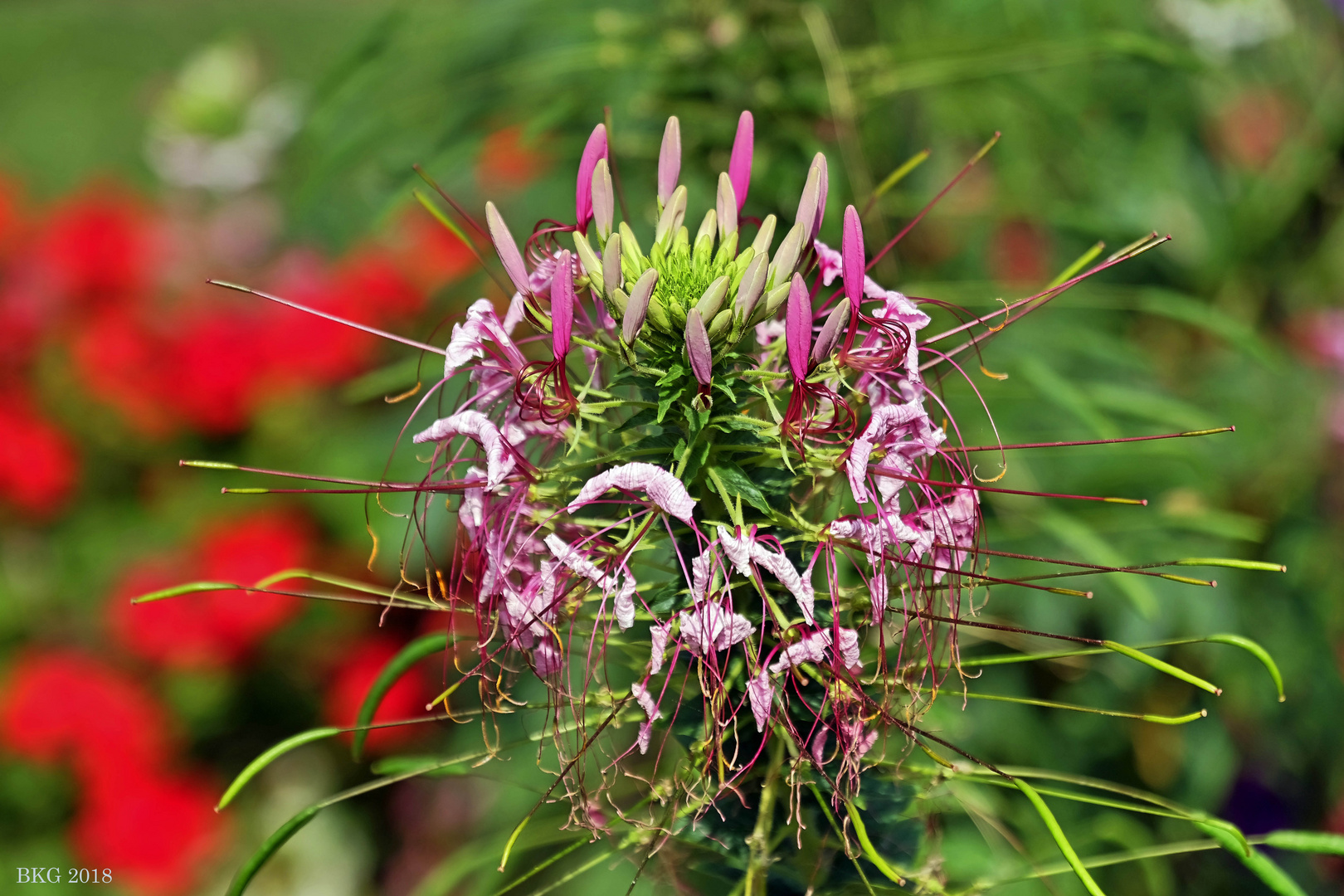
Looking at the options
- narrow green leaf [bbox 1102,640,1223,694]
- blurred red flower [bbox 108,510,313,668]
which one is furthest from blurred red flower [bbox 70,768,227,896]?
narrow green leaf [bbox 1102,640,1223,694]

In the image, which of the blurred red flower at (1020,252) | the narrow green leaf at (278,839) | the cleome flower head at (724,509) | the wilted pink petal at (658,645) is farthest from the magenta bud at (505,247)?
the blurred red flower at (1020,252)

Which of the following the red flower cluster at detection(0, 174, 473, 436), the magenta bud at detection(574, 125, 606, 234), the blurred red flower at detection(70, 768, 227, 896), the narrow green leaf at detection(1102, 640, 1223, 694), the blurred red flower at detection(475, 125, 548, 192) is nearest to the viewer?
the narrow green leaf at detection(1102, 640, 1223, 694)

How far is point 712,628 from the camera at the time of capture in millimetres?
507

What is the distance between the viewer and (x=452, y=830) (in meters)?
1.66

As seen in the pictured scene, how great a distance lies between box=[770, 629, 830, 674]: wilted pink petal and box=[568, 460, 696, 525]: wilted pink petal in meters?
0.10

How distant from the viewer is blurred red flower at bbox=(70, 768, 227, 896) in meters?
1.59

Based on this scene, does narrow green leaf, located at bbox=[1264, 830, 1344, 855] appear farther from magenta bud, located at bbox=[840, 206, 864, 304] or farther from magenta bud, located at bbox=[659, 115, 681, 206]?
magenta bud, located at bbox=[659, 115, 681, 206]

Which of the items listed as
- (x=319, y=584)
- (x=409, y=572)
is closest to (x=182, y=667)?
(x=319, y=584)

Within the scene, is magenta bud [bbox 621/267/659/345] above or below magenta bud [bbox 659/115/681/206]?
below

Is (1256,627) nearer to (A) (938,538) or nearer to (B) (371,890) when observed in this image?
(A) (938,538)

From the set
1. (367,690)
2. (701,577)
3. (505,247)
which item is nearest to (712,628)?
(701,577)

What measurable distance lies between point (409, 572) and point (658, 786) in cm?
74

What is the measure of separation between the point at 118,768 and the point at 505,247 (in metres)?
1.53

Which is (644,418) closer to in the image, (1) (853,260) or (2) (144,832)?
(1) (853,260)
